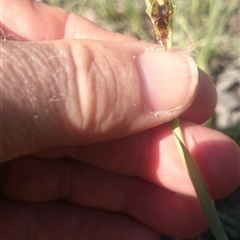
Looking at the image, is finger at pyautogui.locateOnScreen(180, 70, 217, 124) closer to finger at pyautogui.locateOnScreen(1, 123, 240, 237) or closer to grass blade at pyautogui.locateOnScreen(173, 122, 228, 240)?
finger at pyautogui.locateOnScreen(1, 123, 240, 237)

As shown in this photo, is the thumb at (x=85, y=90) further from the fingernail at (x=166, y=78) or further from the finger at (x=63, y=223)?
the finger at (x=63, y=223)

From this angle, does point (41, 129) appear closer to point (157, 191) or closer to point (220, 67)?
point (157, 191)

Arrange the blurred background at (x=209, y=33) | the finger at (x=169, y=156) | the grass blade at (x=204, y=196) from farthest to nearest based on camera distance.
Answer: the blurred background at (x=209, y=33)
the finger at (x=169, y=156)
the grass blade at (x=204, y=196)

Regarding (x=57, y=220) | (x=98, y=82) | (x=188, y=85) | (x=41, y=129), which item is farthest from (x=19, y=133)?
(x=57, y=220)

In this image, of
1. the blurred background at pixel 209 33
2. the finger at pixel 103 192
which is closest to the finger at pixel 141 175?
the finger at pixel 103 192

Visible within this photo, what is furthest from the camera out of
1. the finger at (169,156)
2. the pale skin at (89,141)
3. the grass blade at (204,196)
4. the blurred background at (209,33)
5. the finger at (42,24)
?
the blurred background at (209,33)

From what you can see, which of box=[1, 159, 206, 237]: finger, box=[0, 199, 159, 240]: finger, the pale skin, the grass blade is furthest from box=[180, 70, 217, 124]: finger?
the grass blade
